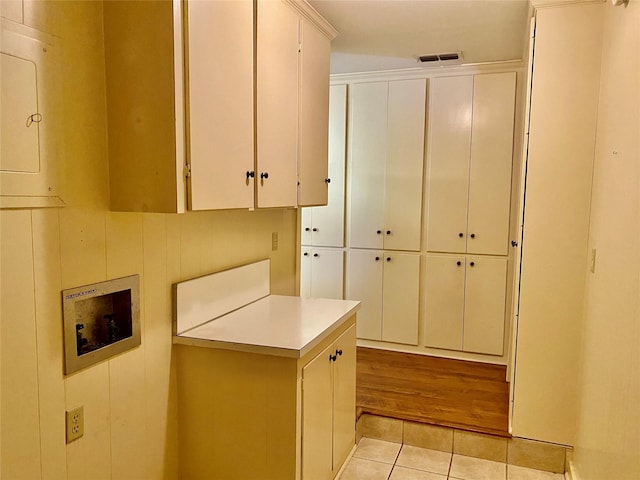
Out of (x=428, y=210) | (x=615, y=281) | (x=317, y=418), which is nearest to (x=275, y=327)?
(x=317, y=418)

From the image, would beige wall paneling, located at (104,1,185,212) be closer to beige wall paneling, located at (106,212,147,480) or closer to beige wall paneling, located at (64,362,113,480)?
beige wall paneling, located at (106,212,147,480)

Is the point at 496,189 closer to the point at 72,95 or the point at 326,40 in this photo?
the point at 326,40

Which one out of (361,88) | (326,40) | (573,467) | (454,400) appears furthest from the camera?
(361,88)

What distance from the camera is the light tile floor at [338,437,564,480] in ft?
8.18

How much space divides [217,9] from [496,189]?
8.45 ft

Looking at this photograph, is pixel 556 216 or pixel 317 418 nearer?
pixel 317 418

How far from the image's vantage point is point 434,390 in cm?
317

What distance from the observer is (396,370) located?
3.52 meters

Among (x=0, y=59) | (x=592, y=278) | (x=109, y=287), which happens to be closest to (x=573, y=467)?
(x=592, y=278)

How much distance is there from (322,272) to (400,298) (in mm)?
719

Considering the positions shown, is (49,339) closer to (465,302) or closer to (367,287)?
(367,287)

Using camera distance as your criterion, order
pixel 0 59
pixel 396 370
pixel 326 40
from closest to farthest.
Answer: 1. pixel 0 59
2. pixel 326 40
3. pixel 396 370

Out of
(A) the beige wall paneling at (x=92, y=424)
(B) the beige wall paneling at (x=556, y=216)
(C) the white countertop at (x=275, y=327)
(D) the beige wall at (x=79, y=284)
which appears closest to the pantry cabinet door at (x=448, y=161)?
(B) the beige wall paneling at (x=556, y=216)

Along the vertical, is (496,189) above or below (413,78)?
below
